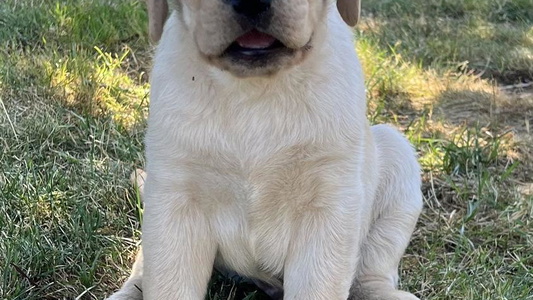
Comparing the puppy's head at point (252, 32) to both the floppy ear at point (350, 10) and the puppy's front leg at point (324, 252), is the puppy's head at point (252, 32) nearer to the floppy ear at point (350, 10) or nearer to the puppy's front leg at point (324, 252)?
the floppy ear at point (350, 10)

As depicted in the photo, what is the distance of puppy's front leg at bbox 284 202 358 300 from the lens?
2.37 meters

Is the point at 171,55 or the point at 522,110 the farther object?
the point at 522,110

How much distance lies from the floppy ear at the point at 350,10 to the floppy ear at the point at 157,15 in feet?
1.81

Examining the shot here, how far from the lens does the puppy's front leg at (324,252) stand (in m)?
2.37

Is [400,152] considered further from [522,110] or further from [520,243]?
[522,110]

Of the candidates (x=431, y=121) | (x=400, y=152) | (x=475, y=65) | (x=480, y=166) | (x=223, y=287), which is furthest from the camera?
(x=475, y=65)

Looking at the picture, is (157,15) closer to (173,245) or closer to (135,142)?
(173,245)

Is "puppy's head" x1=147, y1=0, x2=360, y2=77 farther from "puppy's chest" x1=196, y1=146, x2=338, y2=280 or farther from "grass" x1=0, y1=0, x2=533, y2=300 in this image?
"grass" x1=0, y1=0, x2=533, y2=300

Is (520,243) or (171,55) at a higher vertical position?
(171,55)

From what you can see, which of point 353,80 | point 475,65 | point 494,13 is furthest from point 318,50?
point 494,13

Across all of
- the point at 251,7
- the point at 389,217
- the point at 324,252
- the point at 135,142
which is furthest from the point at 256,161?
the point at 135,142

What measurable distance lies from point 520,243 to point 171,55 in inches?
66.0

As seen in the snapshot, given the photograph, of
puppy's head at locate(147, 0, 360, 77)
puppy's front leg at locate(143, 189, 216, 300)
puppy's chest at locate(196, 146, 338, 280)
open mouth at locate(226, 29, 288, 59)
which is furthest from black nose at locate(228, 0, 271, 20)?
puppy's front leg at locate(143, 189, 216, 300)

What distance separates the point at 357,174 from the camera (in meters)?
2.37
